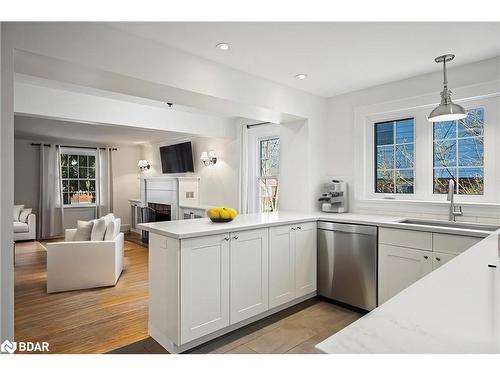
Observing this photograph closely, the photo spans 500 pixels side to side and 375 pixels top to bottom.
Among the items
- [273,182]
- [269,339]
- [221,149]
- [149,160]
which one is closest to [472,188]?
[269,339]

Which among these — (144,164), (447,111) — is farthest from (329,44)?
(144,164)

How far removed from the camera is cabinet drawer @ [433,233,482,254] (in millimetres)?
2377

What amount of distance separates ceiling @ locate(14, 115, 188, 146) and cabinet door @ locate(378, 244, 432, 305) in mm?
3750

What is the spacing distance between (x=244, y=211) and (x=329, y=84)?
2580 millimetres

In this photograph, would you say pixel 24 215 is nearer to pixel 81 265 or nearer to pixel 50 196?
pixel 50 196

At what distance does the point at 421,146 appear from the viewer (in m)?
3.21

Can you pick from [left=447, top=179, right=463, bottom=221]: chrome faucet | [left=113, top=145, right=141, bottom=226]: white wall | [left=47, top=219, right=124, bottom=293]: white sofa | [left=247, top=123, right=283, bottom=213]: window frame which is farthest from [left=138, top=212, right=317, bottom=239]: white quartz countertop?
[left=113, top=145, right=141, bottom=226]: white wall

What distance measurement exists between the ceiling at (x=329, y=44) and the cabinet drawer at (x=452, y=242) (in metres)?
1.49

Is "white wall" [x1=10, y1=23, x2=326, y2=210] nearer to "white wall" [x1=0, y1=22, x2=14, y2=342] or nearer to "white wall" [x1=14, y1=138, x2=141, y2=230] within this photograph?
"white wall" [x1=0, y1=22, x2=14, y2=342]

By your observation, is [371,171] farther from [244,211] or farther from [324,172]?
[244,211]

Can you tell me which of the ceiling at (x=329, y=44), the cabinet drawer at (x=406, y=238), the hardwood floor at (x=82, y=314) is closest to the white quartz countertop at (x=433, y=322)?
the cabinet drawer at (x=406, y=238)

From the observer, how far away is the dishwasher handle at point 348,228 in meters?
2.91

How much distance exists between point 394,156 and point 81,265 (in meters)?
3.85

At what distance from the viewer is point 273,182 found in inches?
195
